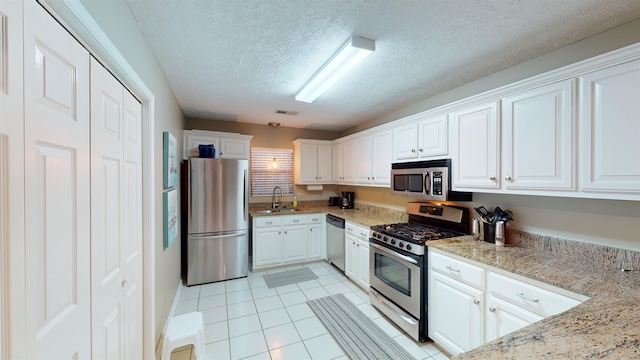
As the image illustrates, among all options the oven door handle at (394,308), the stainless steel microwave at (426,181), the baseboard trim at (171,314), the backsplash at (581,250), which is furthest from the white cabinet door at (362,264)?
the baseboard trim at (171,314)

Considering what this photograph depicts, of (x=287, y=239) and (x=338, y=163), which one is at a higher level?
(x=338, y=163)

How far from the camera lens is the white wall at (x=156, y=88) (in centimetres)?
118

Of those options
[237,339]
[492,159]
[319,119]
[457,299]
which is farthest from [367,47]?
[237,339]

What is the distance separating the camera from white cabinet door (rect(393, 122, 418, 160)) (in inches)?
111

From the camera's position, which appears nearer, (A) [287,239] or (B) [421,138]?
(B) [421,138]

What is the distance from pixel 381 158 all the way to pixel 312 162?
156 centimetres

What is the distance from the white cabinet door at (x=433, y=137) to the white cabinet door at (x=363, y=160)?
0.98 m

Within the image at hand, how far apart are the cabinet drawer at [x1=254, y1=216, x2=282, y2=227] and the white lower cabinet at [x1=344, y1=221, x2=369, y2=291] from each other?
1151 millimetres

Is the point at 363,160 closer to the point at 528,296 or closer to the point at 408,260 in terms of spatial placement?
the point at 408,260

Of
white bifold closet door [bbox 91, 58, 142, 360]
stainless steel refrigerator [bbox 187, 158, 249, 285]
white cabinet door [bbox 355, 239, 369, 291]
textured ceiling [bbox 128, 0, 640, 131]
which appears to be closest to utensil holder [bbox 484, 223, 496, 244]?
white cabinet door [bbox 355, 239, 369, 291]

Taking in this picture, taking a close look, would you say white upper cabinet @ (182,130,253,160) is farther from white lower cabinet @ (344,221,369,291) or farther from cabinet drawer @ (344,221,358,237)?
white lower cabinet @ (344,221,369,291)

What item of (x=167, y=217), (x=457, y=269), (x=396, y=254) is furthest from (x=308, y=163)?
(x=457, y=269)

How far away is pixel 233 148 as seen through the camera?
3.97 m

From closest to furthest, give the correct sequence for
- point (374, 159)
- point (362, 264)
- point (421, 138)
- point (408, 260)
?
point (408, 260) < point (421, 138) < point (362, 264) < point (374, 159)
